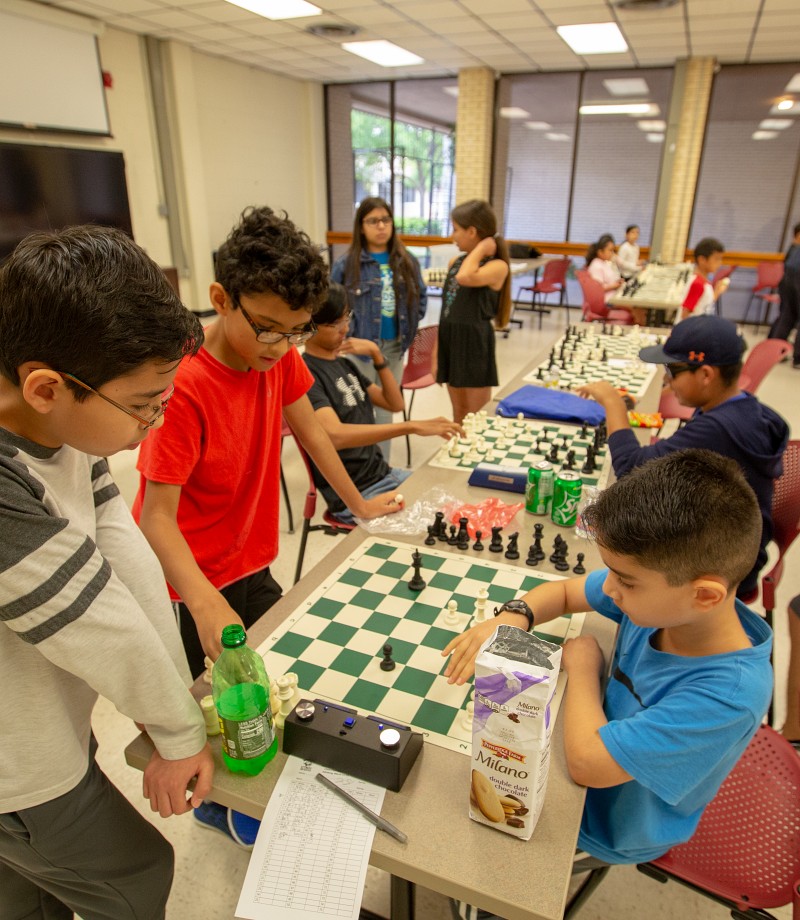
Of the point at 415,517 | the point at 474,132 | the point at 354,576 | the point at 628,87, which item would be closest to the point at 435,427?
the point at 415,517

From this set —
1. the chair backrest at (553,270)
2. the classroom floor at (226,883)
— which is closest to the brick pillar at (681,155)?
the chair backrest at (553,270)

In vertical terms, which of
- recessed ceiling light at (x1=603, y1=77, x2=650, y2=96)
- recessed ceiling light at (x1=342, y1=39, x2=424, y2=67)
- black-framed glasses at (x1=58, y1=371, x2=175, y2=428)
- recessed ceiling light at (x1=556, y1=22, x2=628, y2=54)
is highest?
recessed ceiling light at (x1=342, y1=39, x2=424, y2=67)

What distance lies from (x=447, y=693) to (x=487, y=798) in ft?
0.94

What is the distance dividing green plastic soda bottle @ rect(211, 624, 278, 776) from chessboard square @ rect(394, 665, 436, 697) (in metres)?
0.27

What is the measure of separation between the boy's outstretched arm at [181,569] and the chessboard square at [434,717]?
0.38 metres

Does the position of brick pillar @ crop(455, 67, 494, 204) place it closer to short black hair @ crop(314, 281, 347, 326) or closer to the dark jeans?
short black hair @ crop(314, 281, 347, 326)

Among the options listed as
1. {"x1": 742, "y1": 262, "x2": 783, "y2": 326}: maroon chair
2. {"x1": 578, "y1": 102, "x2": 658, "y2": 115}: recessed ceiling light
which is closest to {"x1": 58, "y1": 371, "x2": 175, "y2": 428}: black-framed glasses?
{"x1": 742, "y1": 262, "x2": 783, "y2": 326}: maroon chair

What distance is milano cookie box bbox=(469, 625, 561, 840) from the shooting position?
32.3 inches

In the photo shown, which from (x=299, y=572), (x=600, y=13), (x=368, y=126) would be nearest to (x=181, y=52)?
(x=368, y=126)

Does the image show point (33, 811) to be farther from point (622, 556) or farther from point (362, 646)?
point (622, 556)

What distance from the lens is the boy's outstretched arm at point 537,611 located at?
1.21m

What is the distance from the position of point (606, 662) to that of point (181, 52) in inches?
332

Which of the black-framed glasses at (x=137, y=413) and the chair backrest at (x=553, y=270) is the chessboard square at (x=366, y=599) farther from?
the chair backrest at (x=553, y=270)

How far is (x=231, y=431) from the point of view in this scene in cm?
147
